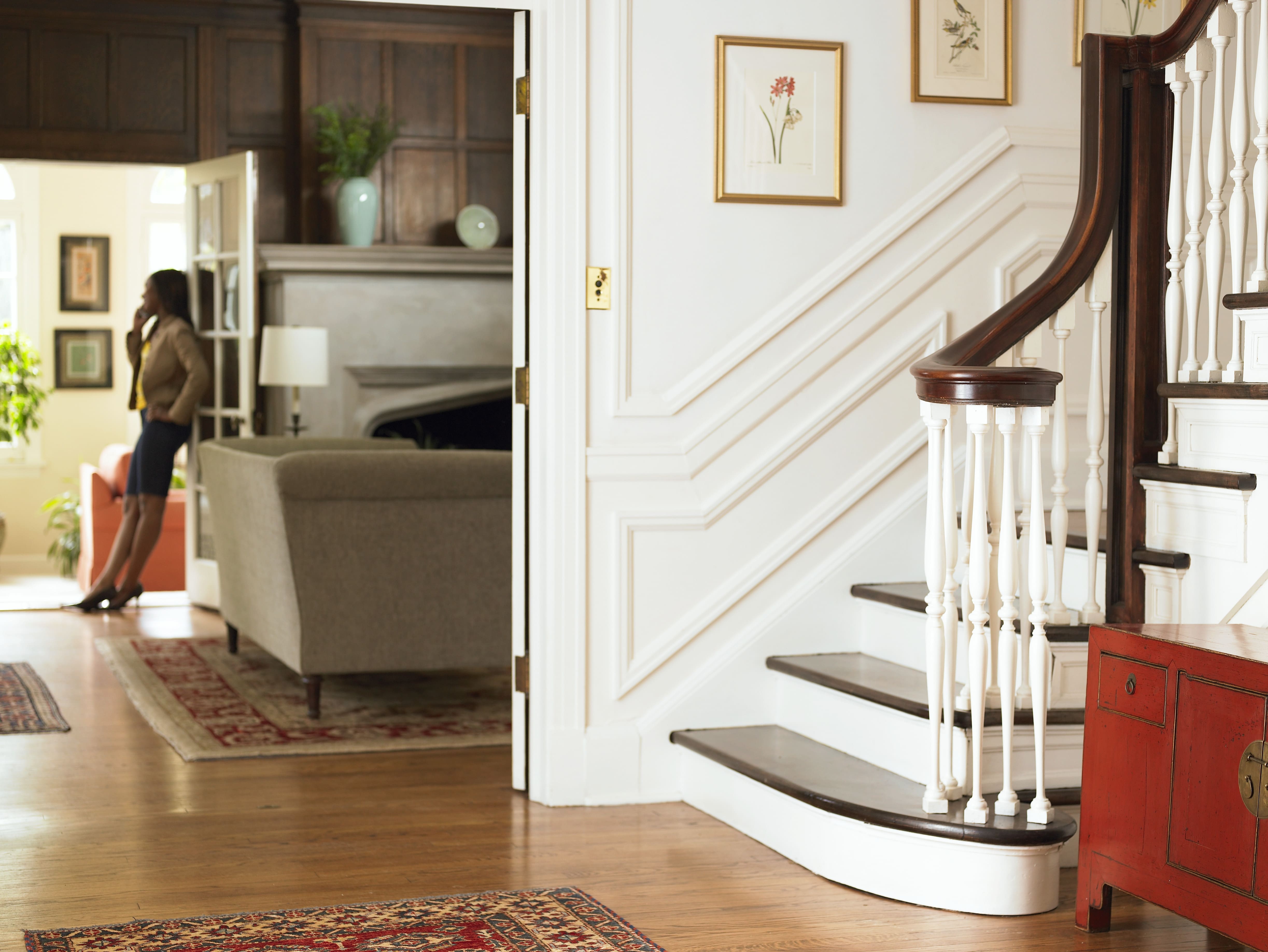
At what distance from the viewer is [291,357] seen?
7184 mm

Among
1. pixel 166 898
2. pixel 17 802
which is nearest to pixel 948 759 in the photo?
pixel 166 898

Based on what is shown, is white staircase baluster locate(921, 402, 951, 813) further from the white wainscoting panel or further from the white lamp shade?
the white lamp shade

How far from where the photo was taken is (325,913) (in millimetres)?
3039

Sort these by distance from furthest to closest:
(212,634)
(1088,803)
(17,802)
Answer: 1. (212,634)
2. (17,802)
3. (1088,803)

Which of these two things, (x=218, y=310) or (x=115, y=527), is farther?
(x=115, y=527)

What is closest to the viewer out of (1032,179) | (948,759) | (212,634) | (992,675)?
(948,759)

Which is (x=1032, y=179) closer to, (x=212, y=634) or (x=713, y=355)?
(x=713, y=355)

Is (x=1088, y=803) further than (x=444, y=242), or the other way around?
(x=444, y=242)

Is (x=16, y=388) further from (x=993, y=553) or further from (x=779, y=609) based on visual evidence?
(x=993, y=553)

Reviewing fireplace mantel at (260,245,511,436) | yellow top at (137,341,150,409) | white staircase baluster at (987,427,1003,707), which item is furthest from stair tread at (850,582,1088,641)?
yellow top at (137,341,150,409)

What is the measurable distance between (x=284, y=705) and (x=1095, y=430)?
10.5 feet

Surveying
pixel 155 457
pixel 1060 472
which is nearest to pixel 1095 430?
pixel 1060 472

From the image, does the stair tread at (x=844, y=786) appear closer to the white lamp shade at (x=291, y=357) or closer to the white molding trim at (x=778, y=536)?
the white molding trim at (x=778, y=536)

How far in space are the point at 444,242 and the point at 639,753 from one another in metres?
4.87
